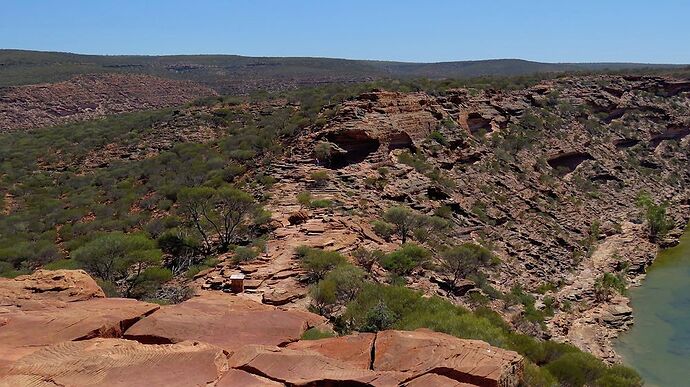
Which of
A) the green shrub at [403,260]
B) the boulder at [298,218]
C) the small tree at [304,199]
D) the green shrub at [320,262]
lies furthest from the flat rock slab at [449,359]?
the small tree at [304,199]

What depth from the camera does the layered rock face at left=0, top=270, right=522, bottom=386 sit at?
7016 mm

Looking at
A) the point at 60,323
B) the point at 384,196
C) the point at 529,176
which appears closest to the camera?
the point at 60,323

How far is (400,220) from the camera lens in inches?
933

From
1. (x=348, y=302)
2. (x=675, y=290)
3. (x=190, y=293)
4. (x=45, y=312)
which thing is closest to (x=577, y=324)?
(x=675, y=290)

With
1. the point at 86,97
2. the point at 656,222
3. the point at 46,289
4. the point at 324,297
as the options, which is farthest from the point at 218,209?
the point at 86,97

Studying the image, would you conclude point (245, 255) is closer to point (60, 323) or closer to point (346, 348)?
point (60, 323)

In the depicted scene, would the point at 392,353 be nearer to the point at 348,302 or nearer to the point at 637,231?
the point at 348,302

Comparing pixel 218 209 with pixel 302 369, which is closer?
pixel 302 369

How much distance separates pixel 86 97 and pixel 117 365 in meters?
73.3

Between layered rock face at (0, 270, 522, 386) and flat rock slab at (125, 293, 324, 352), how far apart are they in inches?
Result: 0.7

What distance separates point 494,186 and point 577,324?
38.4ft

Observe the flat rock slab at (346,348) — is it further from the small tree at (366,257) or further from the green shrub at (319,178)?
the green shrub at (319,178)

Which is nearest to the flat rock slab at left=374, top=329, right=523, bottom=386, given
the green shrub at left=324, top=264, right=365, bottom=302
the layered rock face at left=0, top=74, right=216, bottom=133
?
the green shrub at left=324, top=264, right=365, bottom=302

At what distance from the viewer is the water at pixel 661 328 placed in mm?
20266
